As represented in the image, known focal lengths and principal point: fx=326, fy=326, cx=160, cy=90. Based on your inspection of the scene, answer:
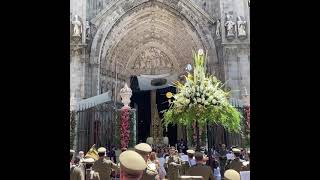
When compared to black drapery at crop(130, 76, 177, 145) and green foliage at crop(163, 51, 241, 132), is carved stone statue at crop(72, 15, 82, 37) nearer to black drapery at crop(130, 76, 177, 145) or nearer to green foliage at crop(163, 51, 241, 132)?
black drapery at crop(130, 76, 177, 145)

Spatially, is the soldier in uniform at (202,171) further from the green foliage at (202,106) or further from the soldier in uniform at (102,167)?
the soldier in uniform at (102,167)

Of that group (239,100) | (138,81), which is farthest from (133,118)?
(138,81)

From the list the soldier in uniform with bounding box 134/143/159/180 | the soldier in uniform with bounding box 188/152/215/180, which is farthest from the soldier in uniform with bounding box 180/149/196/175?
the soldier in uniform with bounding box 134/143/159/180

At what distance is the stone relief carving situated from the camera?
29.0 m

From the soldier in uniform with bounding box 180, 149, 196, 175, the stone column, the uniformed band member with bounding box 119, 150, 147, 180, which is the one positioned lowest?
the soldier in uniform with bounding box 180, 149, 196, 175

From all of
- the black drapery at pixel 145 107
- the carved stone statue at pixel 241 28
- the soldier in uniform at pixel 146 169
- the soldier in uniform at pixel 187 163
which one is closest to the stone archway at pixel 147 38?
the carved stone statue at pixel 241 28

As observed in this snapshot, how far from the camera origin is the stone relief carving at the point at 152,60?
29031mm

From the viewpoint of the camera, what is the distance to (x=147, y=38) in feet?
93.6

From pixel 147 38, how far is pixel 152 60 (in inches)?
83.2

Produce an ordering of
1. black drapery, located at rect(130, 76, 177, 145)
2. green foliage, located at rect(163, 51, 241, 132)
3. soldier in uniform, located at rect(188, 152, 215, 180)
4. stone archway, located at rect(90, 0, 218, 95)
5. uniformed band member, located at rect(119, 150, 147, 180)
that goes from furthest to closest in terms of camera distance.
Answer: black drapery, located at rect(130, 76, 177, 145)
stone archway, located at rect(90, 0, 218, 95)
green foliage, located at rect(163, 51, 241, 132)
soldier in uniform, located at rect(188, 152, 215, 180)
uniformed band member, located at rect(119, 150, 147, 180)

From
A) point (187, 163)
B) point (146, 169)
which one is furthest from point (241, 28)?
point (146, 169)

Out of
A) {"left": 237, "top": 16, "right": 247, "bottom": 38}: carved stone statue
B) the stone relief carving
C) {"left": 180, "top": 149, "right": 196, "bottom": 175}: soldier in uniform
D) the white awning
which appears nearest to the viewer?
{"left": 180, "top": 149, "right": 196, "bottom": 175}: soldier in uniform

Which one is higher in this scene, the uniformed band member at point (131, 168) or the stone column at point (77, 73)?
the stone column at point (77, 73)
